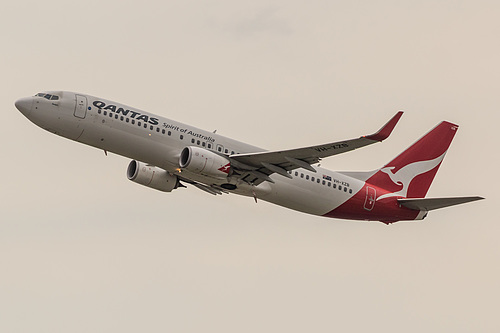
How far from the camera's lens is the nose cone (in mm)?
60344

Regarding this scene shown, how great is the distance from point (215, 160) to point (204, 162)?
75cm

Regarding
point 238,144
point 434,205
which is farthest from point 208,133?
point 434,205

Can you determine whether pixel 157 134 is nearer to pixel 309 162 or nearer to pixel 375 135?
pixel 309 162

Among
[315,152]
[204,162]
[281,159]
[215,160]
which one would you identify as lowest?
[204,162]

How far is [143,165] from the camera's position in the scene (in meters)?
66.4

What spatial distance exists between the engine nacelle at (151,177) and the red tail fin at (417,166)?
13.5 meters

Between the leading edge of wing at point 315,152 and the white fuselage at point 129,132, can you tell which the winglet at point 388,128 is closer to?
the leading edge of wing at point 315,152

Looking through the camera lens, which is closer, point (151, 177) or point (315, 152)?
point (315, 152)

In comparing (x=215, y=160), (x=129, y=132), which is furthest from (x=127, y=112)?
(x=215, y=160)

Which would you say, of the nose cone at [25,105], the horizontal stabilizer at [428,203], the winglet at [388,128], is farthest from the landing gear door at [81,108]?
the horizontal stabilizer at [428,203]

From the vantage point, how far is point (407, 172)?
236ft

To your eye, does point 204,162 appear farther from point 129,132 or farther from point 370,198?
point 370,198

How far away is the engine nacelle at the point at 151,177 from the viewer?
6631 centimetres

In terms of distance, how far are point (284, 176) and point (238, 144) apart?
3312mm
